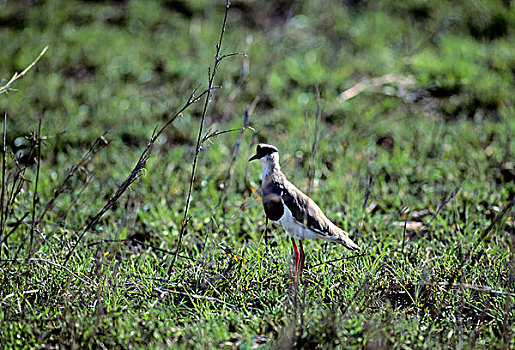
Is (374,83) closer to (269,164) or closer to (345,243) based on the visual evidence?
(269,164)

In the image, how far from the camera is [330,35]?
6.98m

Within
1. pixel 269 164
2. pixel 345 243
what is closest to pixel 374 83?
pixel 269 164

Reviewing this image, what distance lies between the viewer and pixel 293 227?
305 cm

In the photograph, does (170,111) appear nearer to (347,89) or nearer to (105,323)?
(347,89)

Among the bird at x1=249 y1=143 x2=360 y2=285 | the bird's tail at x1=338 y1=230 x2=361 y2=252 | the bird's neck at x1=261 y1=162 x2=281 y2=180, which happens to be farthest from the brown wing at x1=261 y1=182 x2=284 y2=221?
the bird's tail at x1=338 y1=230 x2=361 y2=252

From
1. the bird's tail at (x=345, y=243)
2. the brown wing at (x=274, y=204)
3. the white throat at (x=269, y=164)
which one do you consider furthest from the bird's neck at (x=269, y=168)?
the bird's tail at (x=345, y=243)

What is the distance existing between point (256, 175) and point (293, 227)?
1.55 m

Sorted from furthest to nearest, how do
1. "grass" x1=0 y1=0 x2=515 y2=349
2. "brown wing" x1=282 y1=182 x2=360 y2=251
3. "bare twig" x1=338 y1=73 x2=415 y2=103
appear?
1. "bare twig" x1=338 y1=73 x2=415 y2=103
2. "brown wing" x1=282 y1=182 x2=360 y2=251
3. "grass" x1=0 y1=0 x2=515 y2=349

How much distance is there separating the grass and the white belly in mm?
188

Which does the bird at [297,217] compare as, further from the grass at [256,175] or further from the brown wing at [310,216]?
the grass at [256,175]

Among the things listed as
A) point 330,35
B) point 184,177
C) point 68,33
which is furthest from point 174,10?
point 184,177

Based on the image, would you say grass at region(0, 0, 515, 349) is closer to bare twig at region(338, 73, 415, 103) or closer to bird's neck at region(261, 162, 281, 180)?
Answer: bare twig at region(338, 73, 415, 103)

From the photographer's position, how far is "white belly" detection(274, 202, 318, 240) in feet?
9.93

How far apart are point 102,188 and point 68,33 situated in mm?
3443
